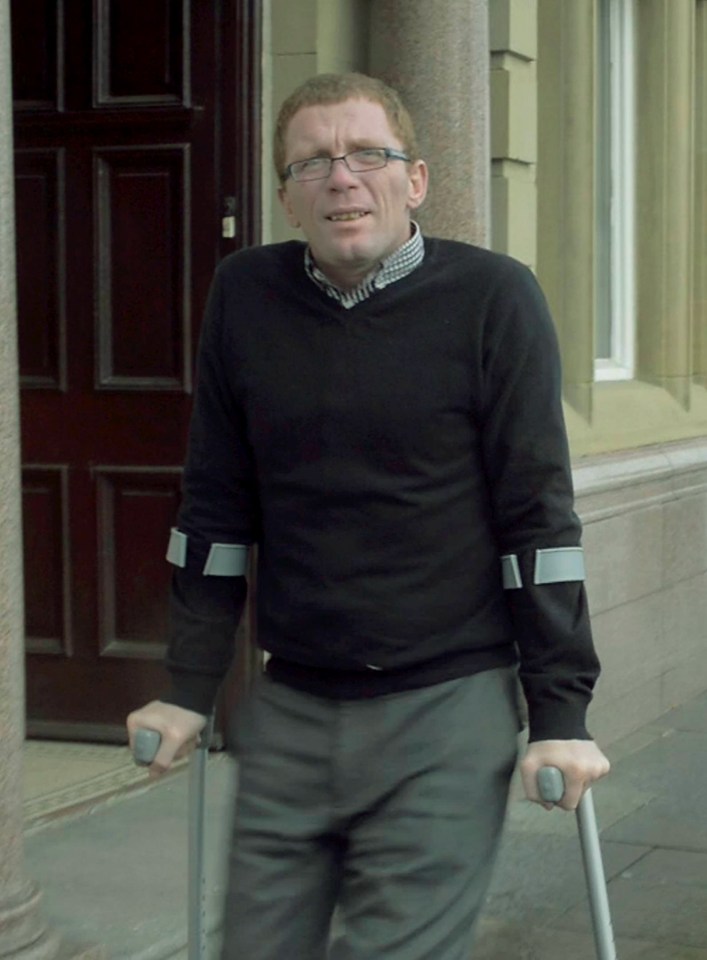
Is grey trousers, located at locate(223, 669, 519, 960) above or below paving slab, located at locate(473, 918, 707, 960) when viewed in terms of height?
above

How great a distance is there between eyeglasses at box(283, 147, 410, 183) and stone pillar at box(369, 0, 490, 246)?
3883mm

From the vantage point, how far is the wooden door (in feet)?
22.4

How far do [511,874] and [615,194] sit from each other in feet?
13.6

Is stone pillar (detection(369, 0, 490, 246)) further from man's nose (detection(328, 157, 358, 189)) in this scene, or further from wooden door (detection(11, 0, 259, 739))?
man's nose (detection(328, 157, 358, 189))

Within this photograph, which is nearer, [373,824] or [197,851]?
[373,824]

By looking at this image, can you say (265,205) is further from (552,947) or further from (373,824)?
(373,824)

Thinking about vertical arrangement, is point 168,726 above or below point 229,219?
below

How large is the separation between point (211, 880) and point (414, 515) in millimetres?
2820

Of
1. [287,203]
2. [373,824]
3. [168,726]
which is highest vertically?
[287,203]

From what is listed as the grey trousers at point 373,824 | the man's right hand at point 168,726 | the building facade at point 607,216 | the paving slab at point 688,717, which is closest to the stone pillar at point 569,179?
the building facade at point 607,216

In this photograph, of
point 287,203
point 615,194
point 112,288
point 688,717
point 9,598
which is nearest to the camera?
point 287,203

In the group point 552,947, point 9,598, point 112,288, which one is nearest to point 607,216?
point 112,288

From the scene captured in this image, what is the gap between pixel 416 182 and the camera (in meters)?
3.04

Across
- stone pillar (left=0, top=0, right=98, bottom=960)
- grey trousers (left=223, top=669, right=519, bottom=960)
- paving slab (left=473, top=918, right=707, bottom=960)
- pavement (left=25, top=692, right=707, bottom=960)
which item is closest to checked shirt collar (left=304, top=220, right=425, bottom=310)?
grey trousers (left=223, top=669, right=519, bottom=960)
